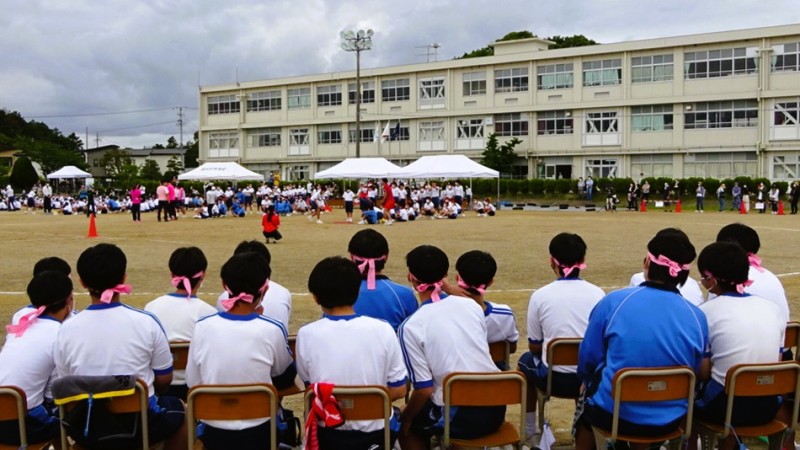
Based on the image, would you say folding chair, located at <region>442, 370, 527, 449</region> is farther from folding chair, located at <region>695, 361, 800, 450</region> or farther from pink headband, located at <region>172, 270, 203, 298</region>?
pink headband, located at <region>172, 270, 203, 298</region>

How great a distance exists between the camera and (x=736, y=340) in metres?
4.19

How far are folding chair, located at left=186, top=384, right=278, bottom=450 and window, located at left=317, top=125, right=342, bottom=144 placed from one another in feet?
206

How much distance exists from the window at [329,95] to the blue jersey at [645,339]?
207ft

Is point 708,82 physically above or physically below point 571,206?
above

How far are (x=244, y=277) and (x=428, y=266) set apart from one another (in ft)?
3.72

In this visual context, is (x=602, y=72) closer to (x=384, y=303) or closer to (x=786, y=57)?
(x=786, y=57)

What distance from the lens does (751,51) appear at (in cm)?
4747

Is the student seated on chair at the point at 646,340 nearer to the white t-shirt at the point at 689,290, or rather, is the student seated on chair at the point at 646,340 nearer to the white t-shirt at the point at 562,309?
the white t-shirt at the point at 562,309

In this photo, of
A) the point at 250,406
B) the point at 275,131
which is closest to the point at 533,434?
the point at 250,406

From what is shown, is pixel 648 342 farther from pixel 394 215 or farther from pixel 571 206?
pixel 571 206

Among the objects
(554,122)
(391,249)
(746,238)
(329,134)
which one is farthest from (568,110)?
(746,238)

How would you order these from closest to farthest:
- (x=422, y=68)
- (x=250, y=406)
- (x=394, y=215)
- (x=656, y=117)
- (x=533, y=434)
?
(x=250, y=406)
(x=533, y=434)
(x=394, y=215)
(x=656, y=117)
(x=422, y=68)

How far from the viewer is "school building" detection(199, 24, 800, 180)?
4741 cm

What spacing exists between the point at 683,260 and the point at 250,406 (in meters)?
2.47
